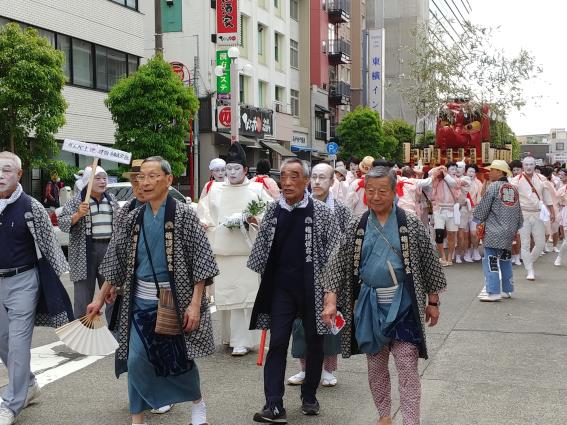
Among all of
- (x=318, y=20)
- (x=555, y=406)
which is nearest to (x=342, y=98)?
(x=318, y=20)

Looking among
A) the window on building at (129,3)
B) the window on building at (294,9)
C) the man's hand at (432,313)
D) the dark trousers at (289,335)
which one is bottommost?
the dark trousers at (289,335)

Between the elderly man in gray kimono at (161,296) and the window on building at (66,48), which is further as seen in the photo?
the window on building at (66,48)

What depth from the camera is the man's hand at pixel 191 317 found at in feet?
14.7

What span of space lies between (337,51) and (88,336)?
45.0 metres

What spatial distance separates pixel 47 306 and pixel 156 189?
4.29 ft

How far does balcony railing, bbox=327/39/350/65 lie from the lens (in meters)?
47.8

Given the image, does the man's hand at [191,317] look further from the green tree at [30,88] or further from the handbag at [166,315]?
the green tree at [30,88]

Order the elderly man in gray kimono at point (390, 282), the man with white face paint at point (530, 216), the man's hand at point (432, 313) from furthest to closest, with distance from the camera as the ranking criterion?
the man with white face paint at point (530, 216), the man's hand at point (432, 313), the elderly man in gray kimono at point (390, 282)

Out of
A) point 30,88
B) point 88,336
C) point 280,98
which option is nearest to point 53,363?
point 88,336

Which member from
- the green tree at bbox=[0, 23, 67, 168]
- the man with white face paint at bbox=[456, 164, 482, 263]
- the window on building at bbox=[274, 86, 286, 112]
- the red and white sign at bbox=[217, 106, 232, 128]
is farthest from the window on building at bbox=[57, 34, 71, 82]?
the window on building at bbox=[274, 86, 286, 112]

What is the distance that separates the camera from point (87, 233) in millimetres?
7215

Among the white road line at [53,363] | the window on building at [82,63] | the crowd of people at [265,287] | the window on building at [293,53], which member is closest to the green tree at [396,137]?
the window on building at [293,53]

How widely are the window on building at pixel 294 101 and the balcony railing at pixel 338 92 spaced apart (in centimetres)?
526

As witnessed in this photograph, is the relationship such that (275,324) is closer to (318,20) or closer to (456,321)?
(456,321)
